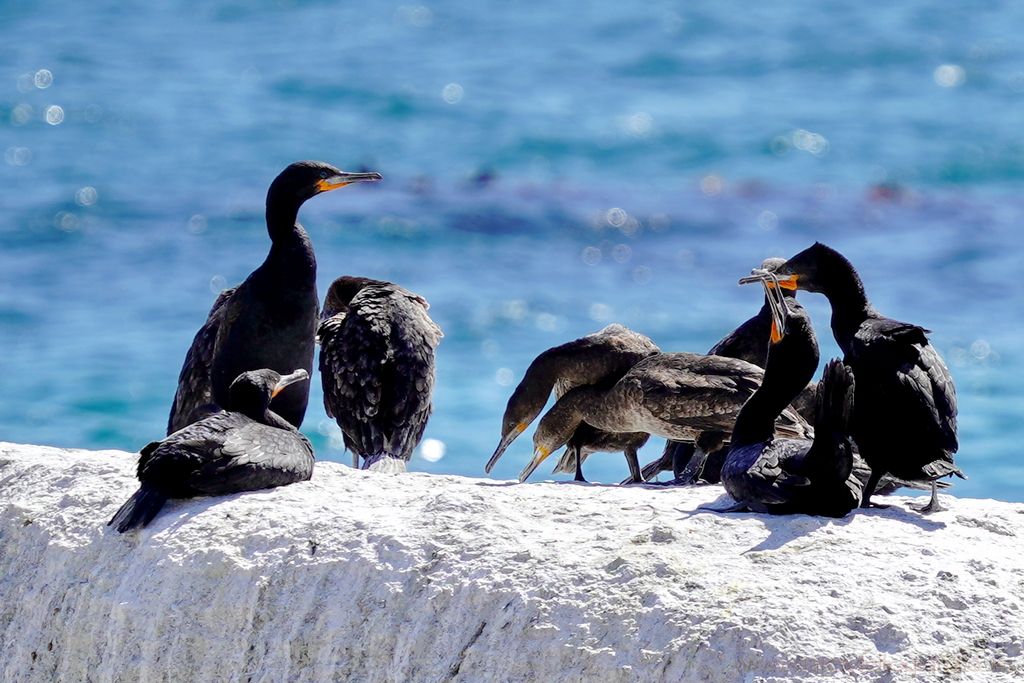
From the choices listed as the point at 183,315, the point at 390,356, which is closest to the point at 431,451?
the point at 183,315

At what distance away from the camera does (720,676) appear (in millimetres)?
4672

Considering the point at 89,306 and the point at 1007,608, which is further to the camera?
the point at 89,306

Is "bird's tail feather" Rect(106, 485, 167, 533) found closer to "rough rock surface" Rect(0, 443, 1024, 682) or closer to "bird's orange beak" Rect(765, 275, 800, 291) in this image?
"rough rock surface" Rect(0, 443, 1024, 682)

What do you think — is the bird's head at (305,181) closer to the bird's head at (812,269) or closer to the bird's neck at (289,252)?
the bird's neck at (289,252)

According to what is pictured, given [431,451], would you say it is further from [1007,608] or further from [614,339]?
[1007,608]

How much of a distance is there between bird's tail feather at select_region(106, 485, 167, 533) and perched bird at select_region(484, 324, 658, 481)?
2224 mm

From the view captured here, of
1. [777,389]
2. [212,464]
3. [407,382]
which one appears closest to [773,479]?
[777,389]

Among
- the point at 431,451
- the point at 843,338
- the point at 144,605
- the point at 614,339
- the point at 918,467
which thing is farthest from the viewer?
the point at 431,451

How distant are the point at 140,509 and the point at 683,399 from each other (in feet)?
7.56

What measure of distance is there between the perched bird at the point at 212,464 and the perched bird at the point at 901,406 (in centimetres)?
189

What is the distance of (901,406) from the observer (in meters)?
5.83

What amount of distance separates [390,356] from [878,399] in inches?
102

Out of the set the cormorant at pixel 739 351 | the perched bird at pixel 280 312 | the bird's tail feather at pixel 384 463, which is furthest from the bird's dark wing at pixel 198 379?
the cormorant at pixel 739 351

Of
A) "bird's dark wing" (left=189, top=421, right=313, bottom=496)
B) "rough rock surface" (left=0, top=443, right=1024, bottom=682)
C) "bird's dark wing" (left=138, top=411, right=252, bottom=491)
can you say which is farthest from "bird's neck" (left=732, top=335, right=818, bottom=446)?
"bird's dark wing" (left=138, top=411, right=252, bottom=491)
